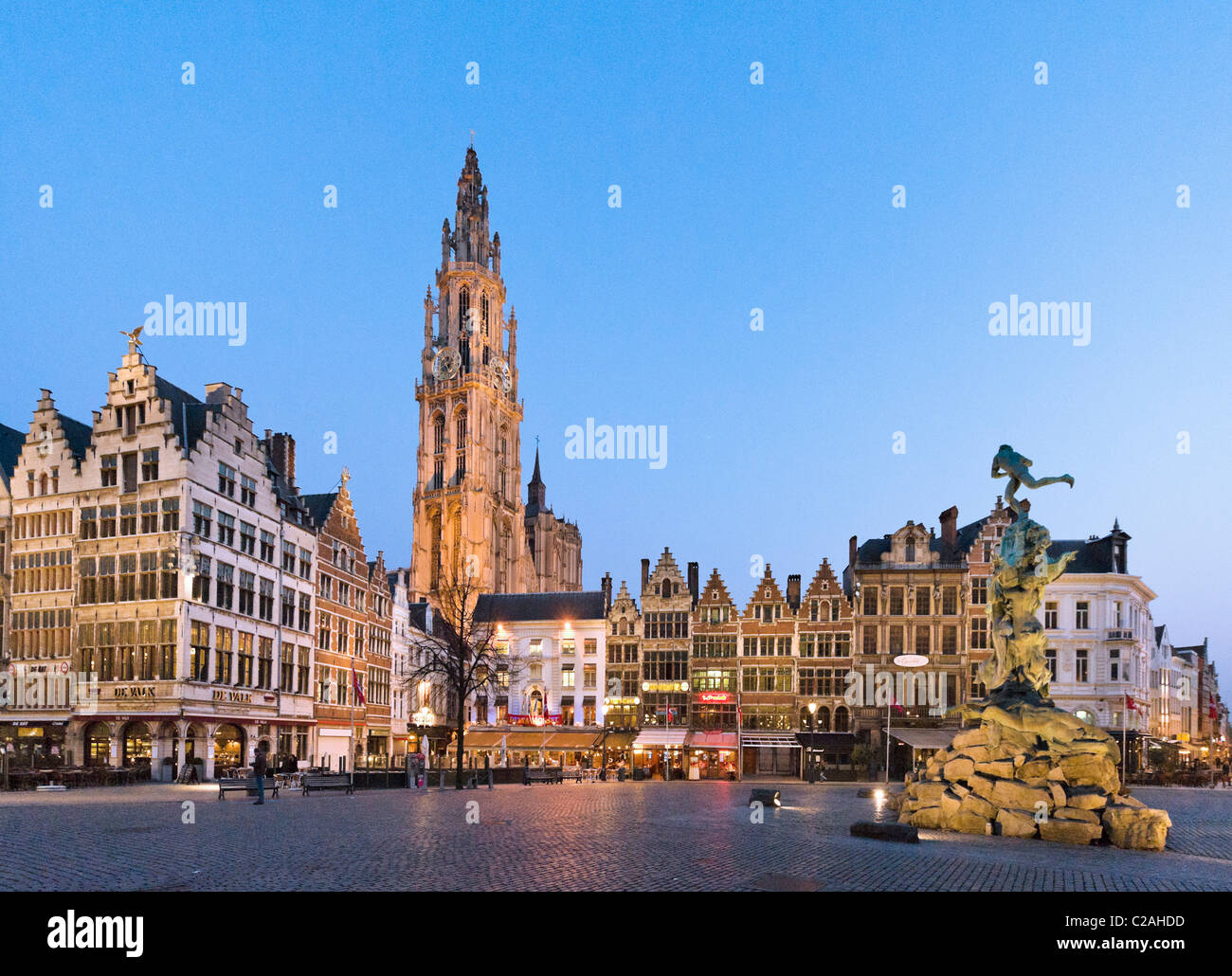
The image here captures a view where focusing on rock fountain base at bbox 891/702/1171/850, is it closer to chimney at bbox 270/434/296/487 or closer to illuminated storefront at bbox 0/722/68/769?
illuminated storefront at bbox 0/722/68/769

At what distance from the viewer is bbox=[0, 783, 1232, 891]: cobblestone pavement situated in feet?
47.9

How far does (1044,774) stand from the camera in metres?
23.4

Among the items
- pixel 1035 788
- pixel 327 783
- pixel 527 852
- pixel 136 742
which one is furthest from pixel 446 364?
pixel 527 852

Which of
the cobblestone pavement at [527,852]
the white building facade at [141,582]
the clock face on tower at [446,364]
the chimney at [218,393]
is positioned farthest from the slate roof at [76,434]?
the clock face on tower at [446,364]

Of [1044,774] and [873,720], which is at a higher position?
[1044,774]

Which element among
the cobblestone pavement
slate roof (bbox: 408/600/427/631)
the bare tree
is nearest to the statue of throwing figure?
the cobblestone pavement

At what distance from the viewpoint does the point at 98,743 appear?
1852 inches

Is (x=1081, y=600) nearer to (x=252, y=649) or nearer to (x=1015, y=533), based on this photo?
(x=1015, y=533)

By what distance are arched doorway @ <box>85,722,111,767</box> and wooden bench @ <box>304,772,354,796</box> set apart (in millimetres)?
14108

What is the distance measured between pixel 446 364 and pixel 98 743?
83632 mm

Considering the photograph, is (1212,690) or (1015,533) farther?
(1212,690)
